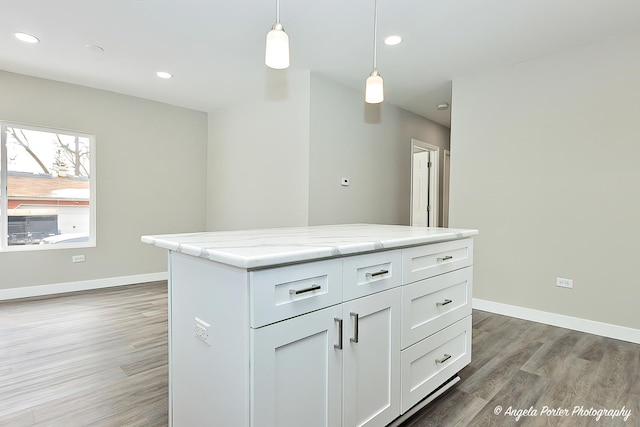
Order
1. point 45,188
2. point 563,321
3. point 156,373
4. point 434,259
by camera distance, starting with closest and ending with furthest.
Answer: point 434,259, point 156,373, point 563,321, point 45,188

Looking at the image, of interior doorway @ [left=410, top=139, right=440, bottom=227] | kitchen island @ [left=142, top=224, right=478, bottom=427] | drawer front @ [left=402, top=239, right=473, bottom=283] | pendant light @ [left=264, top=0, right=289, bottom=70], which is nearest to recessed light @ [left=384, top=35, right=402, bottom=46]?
pendant light @ [left=264, top=0, right=289, bottom=70]

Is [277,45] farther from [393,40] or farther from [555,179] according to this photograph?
[555,179]

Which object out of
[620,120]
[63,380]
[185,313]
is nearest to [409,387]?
[185,313]

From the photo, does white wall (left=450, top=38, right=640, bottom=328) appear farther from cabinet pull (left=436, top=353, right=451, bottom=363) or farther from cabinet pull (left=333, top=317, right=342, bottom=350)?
cabinet pull (left=333, top=317, right=342, bottom=350)

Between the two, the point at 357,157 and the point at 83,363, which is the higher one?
the point at 357,157

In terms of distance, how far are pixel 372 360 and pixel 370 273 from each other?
0.38 meters

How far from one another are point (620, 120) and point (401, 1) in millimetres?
2154

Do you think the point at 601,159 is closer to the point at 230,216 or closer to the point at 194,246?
the point at 194,246

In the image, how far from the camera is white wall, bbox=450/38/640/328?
2.82m

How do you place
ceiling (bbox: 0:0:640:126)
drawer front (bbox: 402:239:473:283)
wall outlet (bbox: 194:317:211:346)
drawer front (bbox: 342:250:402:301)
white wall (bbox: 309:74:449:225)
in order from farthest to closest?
1. white wall (bbox: 309:74:449:225)
2. ceiling (bbox: 0:0:640:126)
3. drawer front (bbox: 402:239:473:283)
4. drawer front (bbox: 342:250:402:301)
5. wall outlet (bbox: 194:317:211:346)

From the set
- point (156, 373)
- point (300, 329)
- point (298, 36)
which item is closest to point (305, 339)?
point (300, 329)

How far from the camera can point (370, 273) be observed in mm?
1404

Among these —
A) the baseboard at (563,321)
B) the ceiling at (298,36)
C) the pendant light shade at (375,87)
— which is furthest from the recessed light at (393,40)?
the baseboard at (563,321)

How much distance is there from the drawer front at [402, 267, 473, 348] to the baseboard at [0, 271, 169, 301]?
14.2 ft
